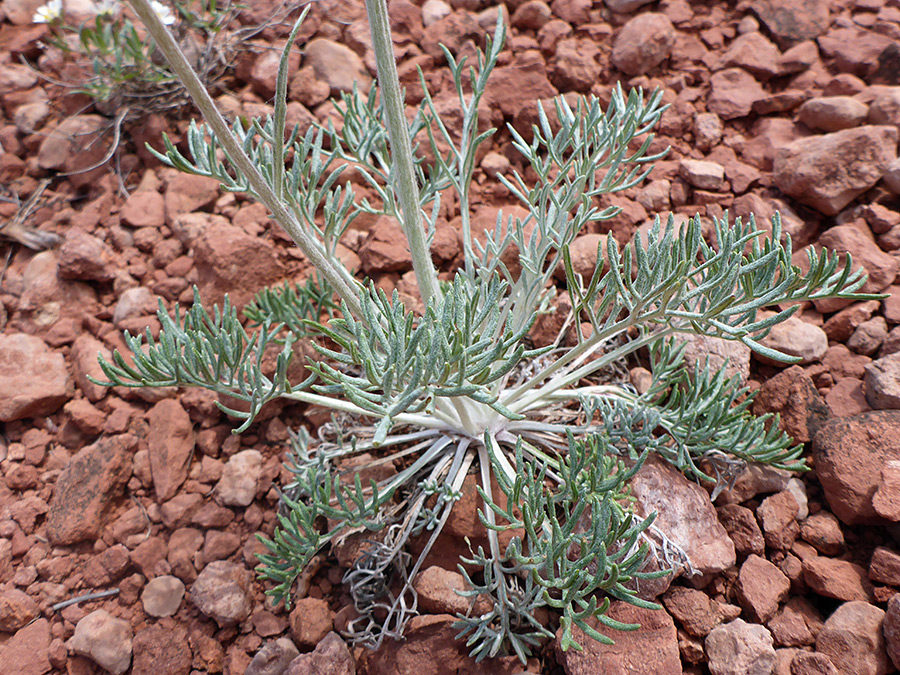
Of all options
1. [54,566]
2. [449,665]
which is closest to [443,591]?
[449,665]

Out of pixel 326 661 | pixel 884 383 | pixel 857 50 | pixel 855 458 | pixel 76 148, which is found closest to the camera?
pixel 326 661

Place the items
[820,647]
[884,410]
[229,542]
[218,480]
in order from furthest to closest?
[218,480], [229,542], [884,410], [820,647]

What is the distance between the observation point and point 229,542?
6.48 feet

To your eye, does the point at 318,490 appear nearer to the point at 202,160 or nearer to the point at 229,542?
the point at 229,542

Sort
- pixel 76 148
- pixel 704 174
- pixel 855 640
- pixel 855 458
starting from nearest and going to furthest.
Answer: pixel 855 640 → pixel 855 458 → pixel 704 174 → pixel 76 148

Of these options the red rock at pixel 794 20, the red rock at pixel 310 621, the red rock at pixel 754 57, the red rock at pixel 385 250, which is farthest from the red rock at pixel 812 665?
the red rock at pixel 794 20

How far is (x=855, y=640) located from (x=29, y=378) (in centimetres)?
281

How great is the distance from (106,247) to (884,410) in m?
3.04

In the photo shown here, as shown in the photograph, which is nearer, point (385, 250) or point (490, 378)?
point (490, 378)

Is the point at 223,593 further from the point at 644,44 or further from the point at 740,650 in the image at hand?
the point at 644,44

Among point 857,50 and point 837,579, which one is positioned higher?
point 857,50

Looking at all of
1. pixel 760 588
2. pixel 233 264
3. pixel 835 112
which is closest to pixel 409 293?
pixel 233 264

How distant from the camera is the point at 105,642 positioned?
5.88 ft

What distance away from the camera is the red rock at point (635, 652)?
151cm
